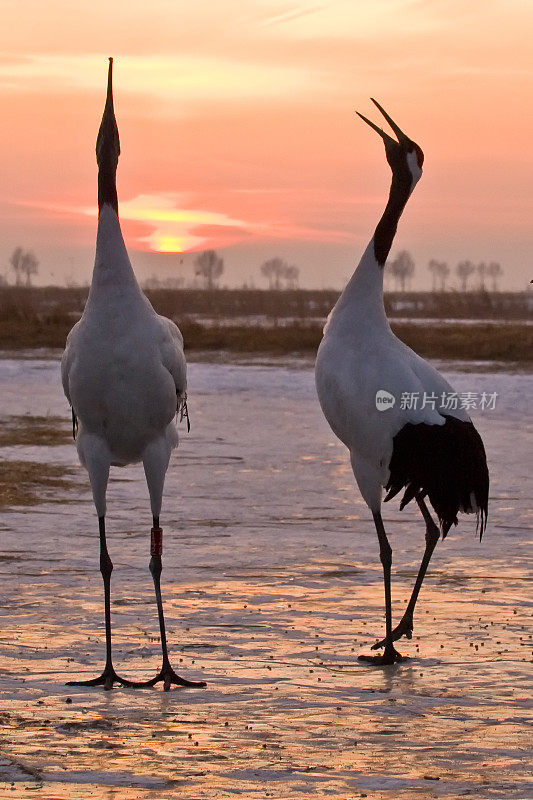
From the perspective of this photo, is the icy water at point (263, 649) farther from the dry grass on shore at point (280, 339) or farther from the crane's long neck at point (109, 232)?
the dry grass on shore at point (280, 339)

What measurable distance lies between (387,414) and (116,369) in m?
1.41

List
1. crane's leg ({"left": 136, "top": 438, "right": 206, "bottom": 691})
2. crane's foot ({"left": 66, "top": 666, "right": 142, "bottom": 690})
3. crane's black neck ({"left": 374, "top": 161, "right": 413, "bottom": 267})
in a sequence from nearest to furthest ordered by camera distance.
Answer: crane's foot ({"left": 66, "top": 666, "right": 142, "bottom": 690})
crane's leg ({"left": 136, "top": 438, "right": 206, "bottom": 691})
crane's black neck ({"left": 374, "top": 161, "right": 413, "bottom": 267})

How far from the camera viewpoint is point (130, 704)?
5602 mm

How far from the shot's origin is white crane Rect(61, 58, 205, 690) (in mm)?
6160

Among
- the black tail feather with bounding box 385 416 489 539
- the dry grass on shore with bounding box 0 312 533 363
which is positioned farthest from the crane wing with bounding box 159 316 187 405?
the dry grass on shore with bounding box 0 312 533 363

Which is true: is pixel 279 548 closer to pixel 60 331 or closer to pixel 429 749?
pixel 429 749

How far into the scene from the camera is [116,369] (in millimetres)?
6176

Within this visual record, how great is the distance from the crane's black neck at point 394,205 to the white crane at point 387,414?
3 centimetres

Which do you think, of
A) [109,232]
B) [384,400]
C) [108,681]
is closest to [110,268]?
[109,232]

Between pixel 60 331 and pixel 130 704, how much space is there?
29.3 metres

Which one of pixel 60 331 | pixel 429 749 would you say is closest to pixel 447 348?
pixel 60 331

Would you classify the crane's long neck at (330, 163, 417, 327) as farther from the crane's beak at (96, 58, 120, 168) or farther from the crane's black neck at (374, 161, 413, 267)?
the crane's beak at (96, 58, 120, 168)

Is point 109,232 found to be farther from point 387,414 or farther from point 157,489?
point 387,414

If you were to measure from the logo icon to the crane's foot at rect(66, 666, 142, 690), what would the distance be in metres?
1.82
